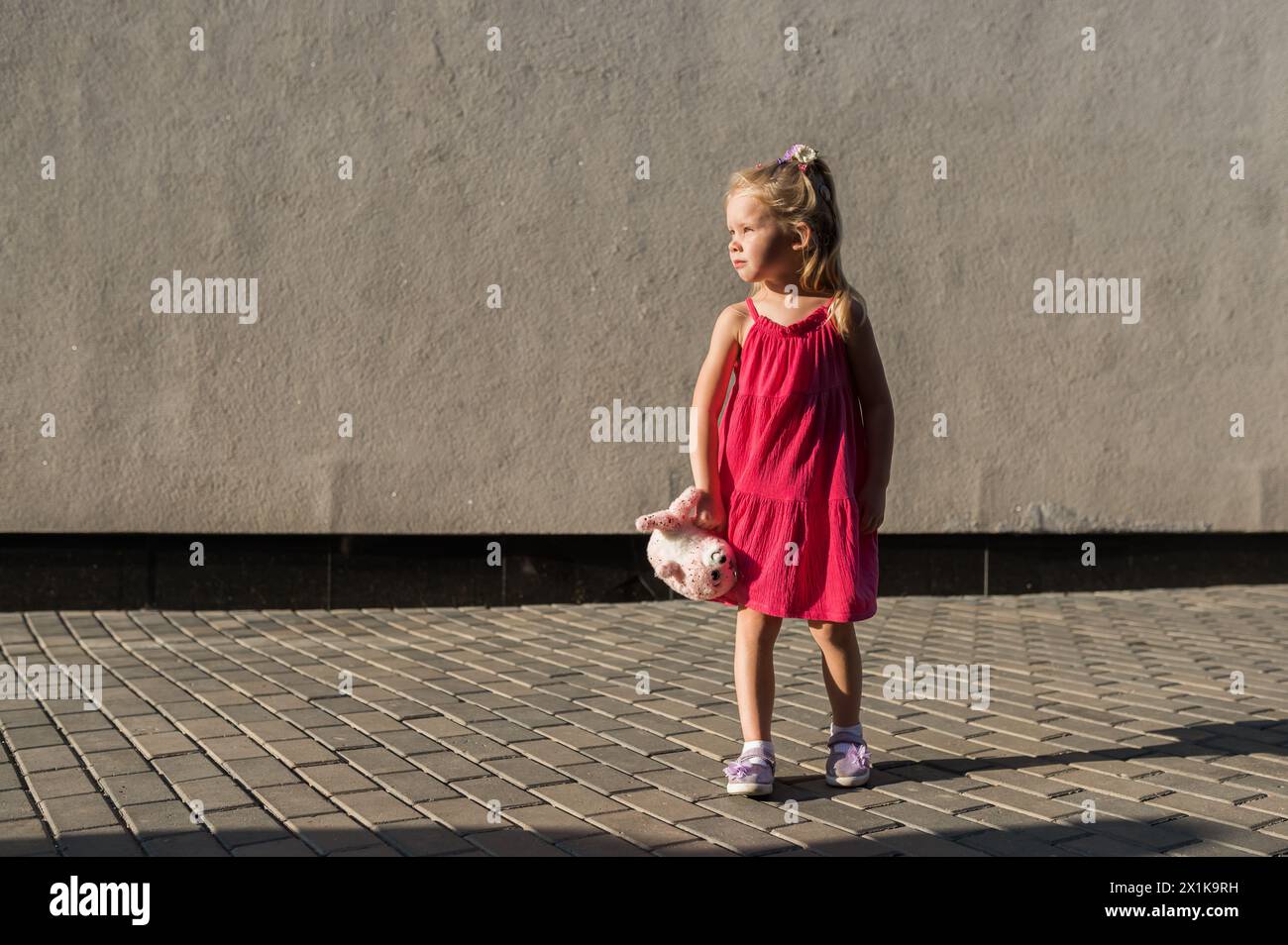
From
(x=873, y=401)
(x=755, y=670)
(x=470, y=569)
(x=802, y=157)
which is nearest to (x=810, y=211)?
(x=802, y=157)

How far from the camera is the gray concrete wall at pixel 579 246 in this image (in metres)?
6.81

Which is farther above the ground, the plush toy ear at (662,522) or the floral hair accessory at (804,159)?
the floral hair accessory at (804,159)

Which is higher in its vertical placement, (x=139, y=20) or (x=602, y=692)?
(x=139, y=20)

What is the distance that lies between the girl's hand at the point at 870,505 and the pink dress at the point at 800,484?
0.10 feet

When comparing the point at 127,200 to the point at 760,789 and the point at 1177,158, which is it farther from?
the point at 1177,158

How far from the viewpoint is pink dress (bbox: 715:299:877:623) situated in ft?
12.4

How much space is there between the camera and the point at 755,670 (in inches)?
151

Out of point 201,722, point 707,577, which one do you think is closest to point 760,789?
point 707,577

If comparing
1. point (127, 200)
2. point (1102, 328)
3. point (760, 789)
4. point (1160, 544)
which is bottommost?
point (760, 789)

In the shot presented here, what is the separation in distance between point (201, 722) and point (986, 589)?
15.3 ft

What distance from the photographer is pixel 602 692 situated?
16.8ft

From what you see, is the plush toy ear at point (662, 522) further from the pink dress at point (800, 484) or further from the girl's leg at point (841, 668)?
the girl's leg at point (841, 668)

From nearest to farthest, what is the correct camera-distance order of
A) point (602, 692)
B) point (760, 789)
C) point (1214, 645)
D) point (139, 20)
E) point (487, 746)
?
point (760, 789) → point (487, 746) → point (602, 692) → point (1214, 645) → point (139, 20)

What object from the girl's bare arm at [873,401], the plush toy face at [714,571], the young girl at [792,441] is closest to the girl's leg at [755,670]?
the young girl at [792,441]
